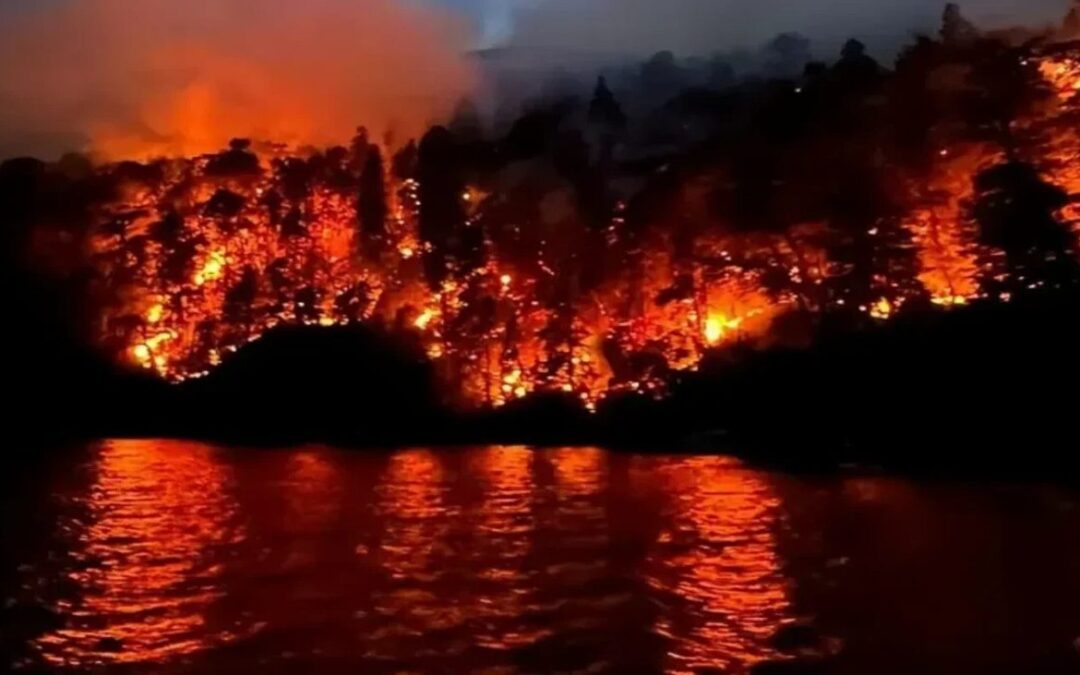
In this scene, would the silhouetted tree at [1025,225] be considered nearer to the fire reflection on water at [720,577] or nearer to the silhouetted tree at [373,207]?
the fire reflection on water at [720,577]

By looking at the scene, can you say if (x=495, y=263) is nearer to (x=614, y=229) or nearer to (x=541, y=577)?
(x=614, y=229)

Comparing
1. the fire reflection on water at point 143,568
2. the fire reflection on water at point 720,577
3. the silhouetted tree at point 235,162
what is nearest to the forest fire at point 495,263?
the silhouetted tree at point 235,162

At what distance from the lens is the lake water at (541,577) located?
1077cm

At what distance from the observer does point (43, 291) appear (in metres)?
51.2

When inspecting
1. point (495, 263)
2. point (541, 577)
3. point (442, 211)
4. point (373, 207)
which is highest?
point (373, 207)

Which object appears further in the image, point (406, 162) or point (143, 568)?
point (406, 162)

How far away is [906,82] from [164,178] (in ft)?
104

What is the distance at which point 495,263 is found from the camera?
147 feet

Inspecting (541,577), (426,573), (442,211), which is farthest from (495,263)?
(541,577)

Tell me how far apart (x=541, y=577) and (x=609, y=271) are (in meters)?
29.0

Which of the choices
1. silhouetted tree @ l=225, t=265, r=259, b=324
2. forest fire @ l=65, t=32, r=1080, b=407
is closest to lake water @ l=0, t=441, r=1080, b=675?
forest fire @ l=65, t=32, r=1080, b=407

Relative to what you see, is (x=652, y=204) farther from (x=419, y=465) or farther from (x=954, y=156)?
(x=419, y=465)

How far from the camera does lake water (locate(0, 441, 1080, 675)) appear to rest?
10.8m

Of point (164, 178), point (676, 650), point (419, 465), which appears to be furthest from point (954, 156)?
point (164, 178)
